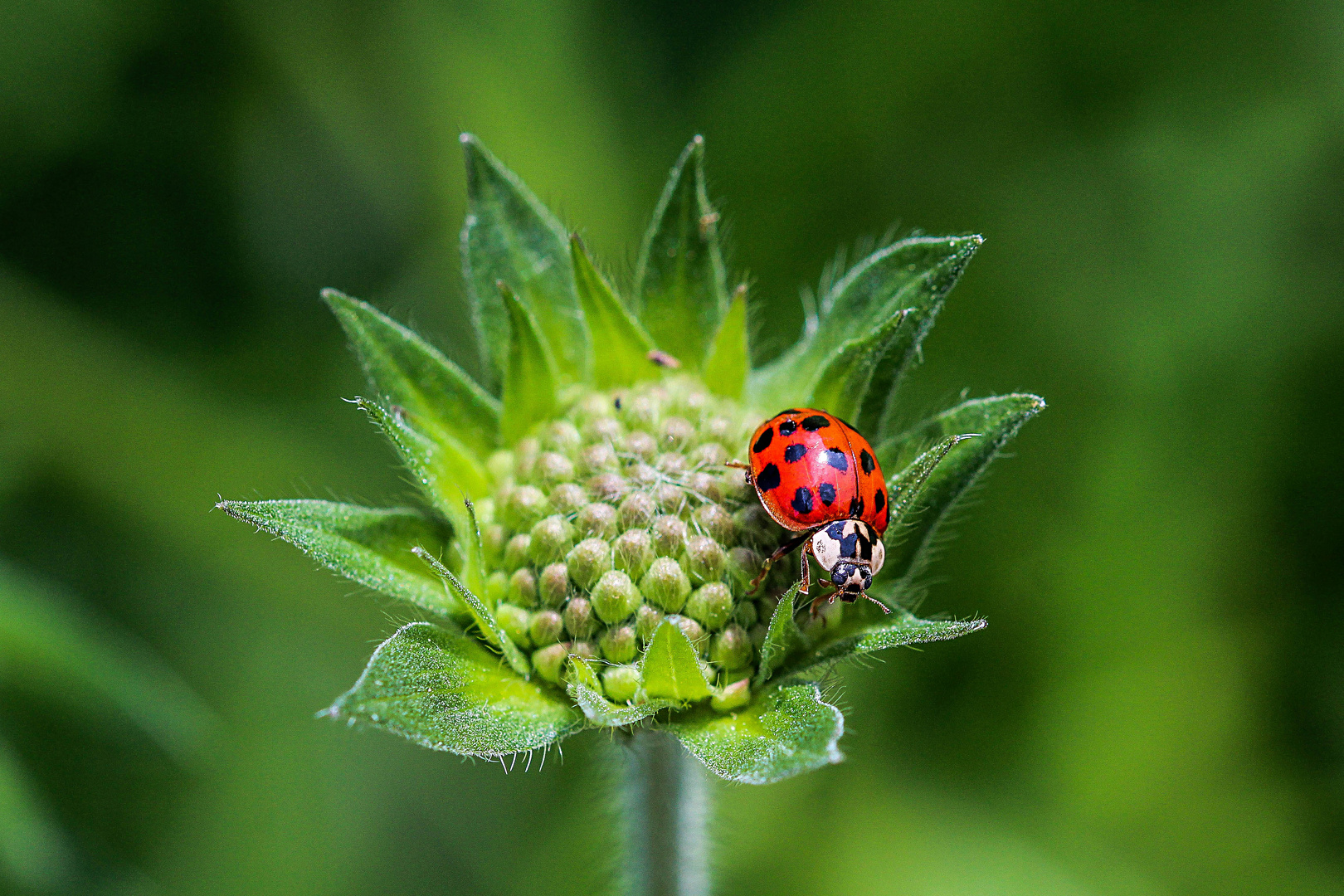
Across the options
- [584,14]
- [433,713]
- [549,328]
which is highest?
[584,14]

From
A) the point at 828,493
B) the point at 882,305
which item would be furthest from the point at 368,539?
the point at 882,305

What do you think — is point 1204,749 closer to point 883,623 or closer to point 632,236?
point 883,623

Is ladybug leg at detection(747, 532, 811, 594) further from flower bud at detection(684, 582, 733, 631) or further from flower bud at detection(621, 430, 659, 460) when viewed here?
flower bud at detection(621, 430, 659, 460)

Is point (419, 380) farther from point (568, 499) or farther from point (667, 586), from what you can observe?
point (667, 586)

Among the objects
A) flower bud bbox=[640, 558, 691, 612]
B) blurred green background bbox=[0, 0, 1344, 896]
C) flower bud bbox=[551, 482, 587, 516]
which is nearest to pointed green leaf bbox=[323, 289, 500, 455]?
flower bud bbox=[551, 482, 587, 516]

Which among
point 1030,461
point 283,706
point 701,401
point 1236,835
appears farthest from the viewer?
point 283,706

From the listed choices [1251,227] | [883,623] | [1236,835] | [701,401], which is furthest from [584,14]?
[1236,835]
